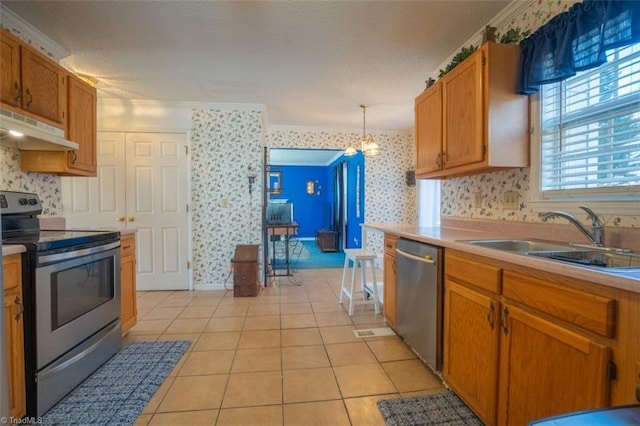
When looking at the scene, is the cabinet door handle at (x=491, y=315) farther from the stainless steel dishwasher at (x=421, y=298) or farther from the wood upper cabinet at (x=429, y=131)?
the wood upper cabinet at (x=429, y=131)

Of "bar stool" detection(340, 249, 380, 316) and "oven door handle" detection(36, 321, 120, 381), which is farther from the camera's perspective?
"bar stool" detection(340, 249, 380, 316)

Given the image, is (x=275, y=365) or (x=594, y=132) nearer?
(x=594, y=132)

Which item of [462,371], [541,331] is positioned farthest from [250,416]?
[541,331]

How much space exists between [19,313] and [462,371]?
2252mm

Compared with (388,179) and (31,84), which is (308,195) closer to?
(388,179)

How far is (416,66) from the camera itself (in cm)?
280

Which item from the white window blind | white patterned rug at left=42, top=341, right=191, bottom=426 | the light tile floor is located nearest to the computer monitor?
the light tile floor

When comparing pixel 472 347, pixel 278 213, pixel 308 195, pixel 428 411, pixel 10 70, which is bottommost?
pixel 428 411

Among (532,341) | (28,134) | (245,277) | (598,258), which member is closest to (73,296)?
(28,134)

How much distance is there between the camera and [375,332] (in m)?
2.57

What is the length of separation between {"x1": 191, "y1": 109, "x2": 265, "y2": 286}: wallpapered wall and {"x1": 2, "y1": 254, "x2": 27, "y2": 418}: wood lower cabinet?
242cm

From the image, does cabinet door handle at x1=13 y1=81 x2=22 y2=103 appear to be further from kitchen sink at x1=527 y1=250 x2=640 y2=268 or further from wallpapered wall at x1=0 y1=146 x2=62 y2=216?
kitchen sink at x1=527 y1=250 x2=640 y2=268

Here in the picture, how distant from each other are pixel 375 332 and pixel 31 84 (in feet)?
10.2

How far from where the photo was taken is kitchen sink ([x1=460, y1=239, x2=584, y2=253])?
1546 millimetres
